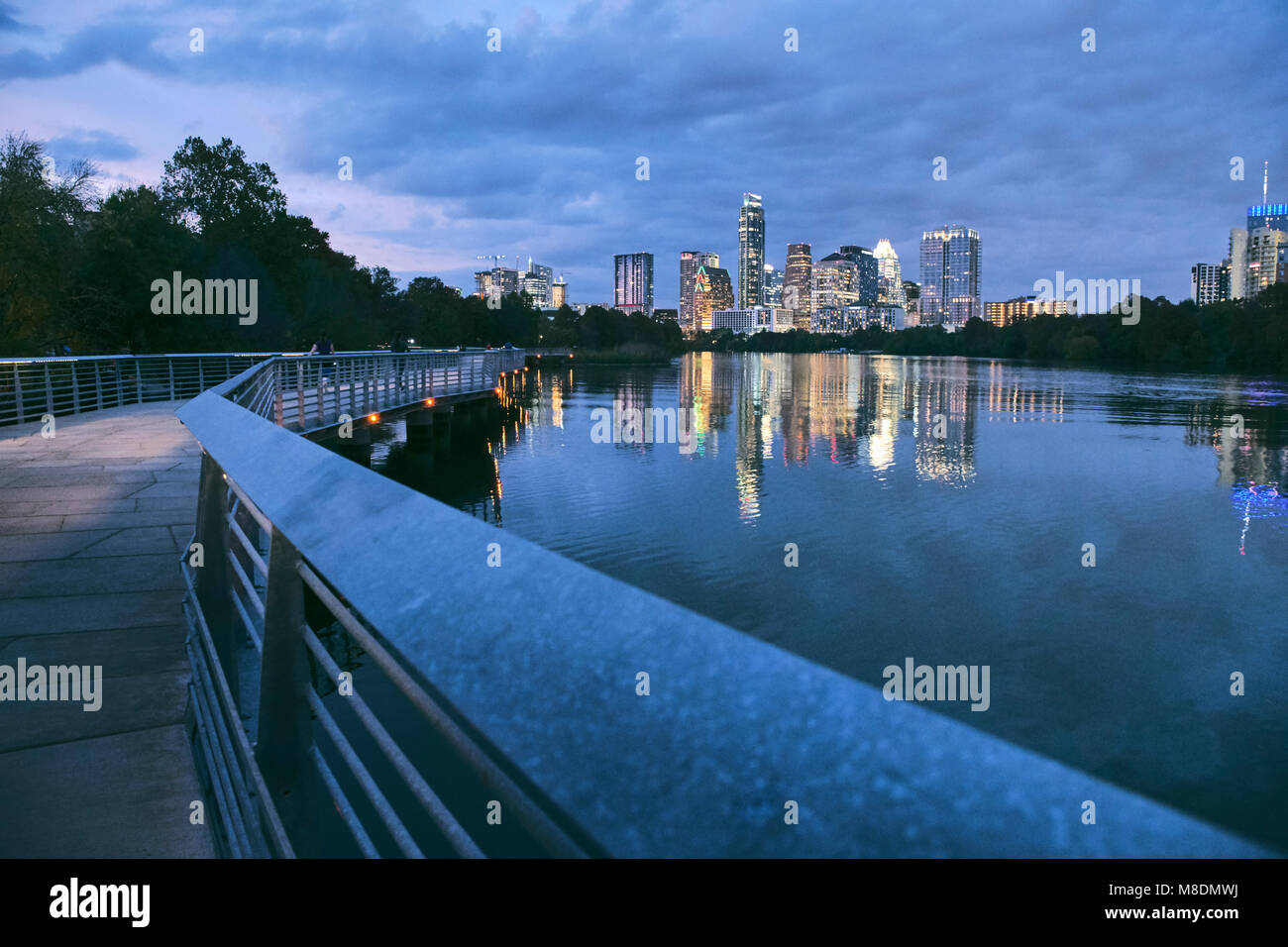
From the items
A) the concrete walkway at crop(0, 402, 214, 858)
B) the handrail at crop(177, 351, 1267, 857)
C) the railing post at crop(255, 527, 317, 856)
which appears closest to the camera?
the handrail at crop(177, 351, 1267, 857)

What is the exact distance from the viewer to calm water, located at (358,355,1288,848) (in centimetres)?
1043

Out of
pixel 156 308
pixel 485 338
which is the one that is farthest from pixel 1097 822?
pixel 485 338

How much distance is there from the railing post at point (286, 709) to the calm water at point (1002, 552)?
348 inches

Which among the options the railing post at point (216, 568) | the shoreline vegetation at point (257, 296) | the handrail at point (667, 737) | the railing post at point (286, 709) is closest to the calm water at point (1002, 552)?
the railing post at point (216, 568)

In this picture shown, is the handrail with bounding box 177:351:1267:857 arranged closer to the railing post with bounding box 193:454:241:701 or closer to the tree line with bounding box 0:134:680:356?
the railing post with bounding box 193:454:241:701

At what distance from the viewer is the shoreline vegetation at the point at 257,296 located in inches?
1379

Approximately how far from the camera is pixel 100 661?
14.6ft

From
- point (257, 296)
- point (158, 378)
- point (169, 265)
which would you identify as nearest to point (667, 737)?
point (158, 378)

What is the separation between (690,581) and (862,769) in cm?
1510

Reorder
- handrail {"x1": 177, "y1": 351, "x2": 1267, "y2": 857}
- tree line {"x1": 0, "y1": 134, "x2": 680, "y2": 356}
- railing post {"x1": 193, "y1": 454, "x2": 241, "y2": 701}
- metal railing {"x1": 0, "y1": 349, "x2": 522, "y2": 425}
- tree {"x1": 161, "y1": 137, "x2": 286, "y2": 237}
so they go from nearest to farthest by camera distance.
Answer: handrail {"x1": 177, "y1": 351, "x2": 1267, "y2": 857}
railing post {"x1": 193, "y1": 454, "x2": 241, "y2": 701}
metal railing {"x1": 0, "y1": 349, "x2": 522, "y2": 425}
tree line {"x1": 0, "y1": 134, "x2": 680, "y2": 356}
tree {"x1": 161, "y1": 137, "x2": 286, "y2": 237}

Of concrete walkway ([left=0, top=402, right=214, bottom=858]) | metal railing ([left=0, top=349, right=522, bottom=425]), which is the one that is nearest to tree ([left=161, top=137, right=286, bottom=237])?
metal railing ([left=0, top=349, right=522, bottom=425])

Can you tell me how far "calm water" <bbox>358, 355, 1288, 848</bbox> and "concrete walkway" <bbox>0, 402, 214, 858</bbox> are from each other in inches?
319

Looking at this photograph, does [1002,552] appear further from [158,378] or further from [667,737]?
[158,378]

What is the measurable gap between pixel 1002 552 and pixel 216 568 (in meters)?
16.1
